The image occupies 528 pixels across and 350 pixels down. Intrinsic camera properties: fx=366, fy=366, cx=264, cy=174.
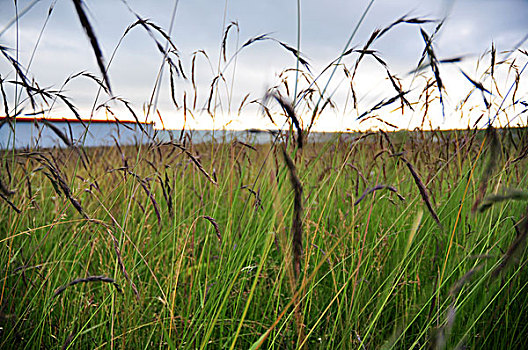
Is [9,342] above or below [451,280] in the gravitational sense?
below

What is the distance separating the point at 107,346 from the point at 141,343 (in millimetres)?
125

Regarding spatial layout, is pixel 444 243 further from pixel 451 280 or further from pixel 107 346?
pixel 107 346

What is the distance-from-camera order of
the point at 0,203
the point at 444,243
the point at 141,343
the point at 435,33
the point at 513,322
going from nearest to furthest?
the point at 435,33, the point at 141,343, the point at 513,322, the point at 444,243, the point at 0,203

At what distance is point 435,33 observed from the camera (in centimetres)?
127

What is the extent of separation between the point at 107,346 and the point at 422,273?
1.48 meters

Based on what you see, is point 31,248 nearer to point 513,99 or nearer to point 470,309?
point 470,309

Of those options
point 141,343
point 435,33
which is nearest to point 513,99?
point 435,33

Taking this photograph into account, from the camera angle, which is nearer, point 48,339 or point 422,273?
point 48,339

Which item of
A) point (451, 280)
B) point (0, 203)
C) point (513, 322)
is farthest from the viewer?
point (0, 203)

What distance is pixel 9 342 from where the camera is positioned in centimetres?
141

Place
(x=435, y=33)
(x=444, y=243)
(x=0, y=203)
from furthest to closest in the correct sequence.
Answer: (x=0, y=203) → (x=444, y=243) → (x=435, y=33)

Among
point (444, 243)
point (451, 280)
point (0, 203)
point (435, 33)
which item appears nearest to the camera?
point (435, 33)

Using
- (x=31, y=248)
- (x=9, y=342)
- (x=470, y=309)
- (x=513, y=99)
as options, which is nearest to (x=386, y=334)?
(x=470, y=309)

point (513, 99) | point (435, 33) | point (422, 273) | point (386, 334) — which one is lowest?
point (386, 334)
